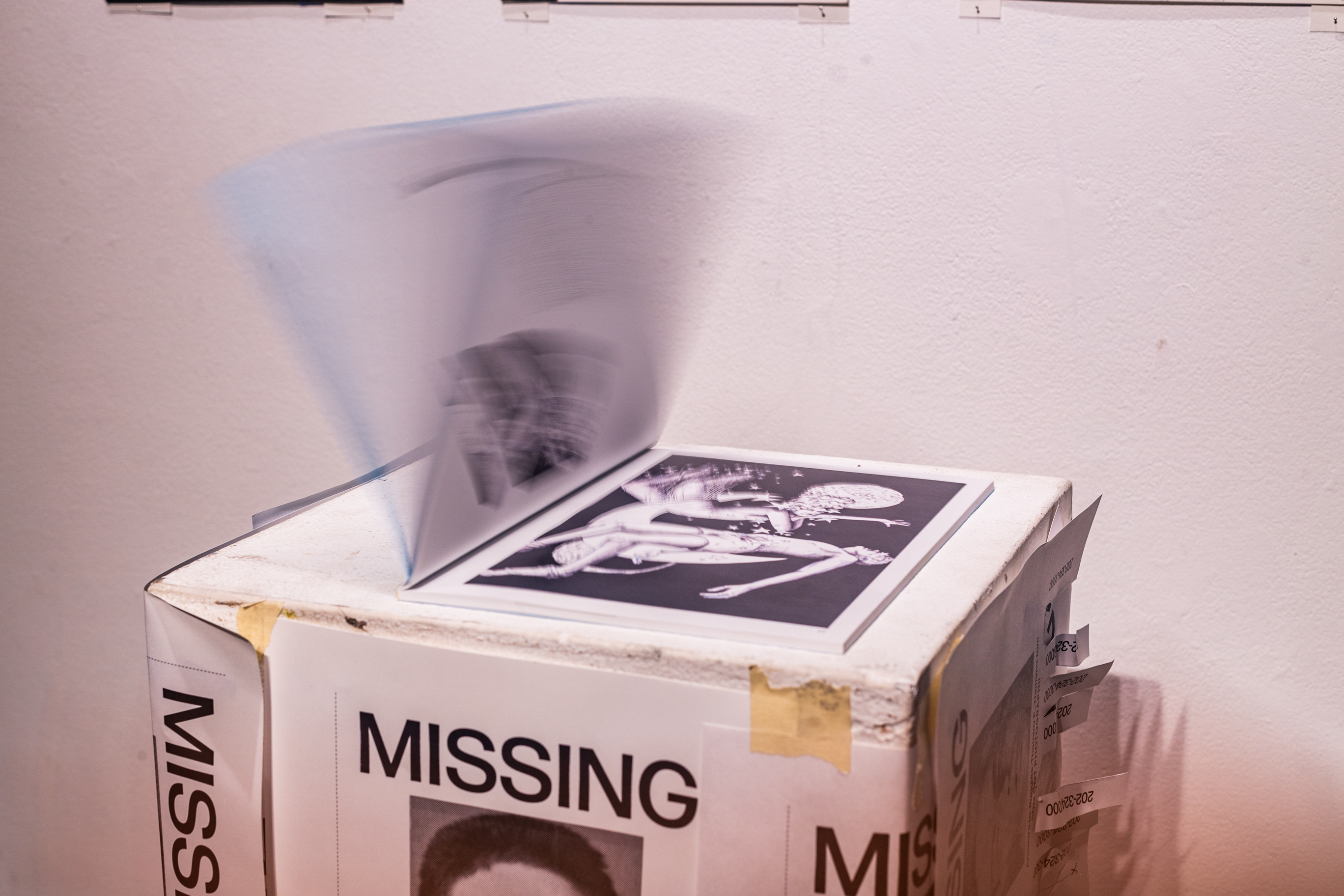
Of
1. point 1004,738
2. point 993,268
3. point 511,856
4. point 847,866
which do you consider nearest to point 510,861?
point 511,856

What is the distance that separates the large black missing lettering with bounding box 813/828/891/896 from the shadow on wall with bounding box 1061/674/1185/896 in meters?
0.63

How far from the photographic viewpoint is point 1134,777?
1.12 m

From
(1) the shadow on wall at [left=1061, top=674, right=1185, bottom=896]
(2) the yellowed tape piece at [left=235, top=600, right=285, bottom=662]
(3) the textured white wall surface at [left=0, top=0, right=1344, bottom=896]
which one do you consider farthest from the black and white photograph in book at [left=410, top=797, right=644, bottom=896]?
(1) the shadow on wall at [left=1061, top=674, right=1185, bottom=896]

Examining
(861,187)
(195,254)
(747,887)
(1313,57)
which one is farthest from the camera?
(195,254)

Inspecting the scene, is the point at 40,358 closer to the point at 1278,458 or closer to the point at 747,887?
the point at 747,887

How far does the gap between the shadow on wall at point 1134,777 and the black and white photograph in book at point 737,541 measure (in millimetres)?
436

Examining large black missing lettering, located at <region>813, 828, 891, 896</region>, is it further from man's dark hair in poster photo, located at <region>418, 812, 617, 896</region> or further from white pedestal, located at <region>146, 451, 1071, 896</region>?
man's dark hair in poster photo, located at <region>418, 812, 617, 896</region>

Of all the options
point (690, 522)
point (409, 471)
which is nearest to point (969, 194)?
point (690, 522)

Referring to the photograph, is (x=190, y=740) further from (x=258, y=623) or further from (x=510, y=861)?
(x=510, y=861)

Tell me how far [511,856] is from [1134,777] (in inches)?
29.4

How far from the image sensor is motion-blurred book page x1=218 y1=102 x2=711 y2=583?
1.77 ft

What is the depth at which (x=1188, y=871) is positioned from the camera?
3.71 ft

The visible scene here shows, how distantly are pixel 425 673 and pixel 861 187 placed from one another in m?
0.66

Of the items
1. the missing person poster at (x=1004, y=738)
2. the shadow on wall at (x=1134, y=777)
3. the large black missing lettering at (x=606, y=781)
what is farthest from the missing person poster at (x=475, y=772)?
the shadow on wall at (x=1134, y=777)
